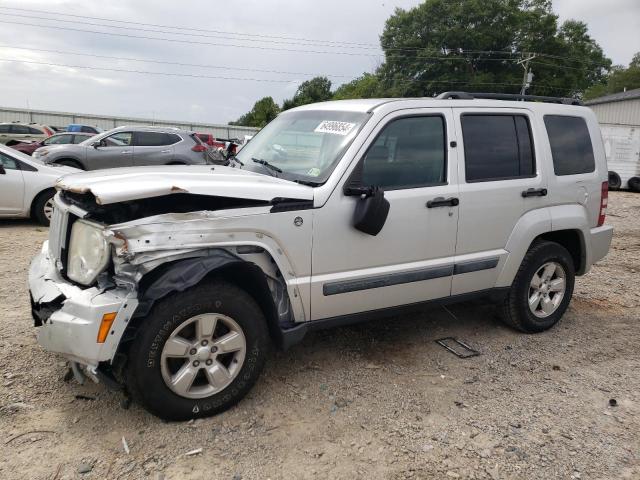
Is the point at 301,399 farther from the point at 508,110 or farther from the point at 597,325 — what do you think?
the point at 597,325

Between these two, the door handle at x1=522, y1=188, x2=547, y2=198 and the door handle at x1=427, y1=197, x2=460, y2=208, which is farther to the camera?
the door handle at x1=522, y1=188, x2=547, y2=198

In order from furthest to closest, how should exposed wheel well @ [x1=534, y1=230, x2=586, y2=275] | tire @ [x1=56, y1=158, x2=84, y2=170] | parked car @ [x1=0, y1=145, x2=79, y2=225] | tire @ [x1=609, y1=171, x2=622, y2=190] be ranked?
tire @ [x1=609, y1=171, x2=622, y2=190] → tire @ [x1=56, y1=158, x2=84, y2=170] → parked car @ [x1=0, y1=145, x2=79, y2=225] → exposed wheel well @ [x1=534, y1=230, x2=586, y2=275]

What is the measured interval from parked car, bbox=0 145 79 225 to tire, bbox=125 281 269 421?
616 cm

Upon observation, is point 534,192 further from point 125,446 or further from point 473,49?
point 473,49

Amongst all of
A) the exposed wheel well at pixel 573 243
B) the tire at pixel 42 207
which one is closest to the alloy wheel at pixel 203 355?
the exposed wheel well at pixel 573 243

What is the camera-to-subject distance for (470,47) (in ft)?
150

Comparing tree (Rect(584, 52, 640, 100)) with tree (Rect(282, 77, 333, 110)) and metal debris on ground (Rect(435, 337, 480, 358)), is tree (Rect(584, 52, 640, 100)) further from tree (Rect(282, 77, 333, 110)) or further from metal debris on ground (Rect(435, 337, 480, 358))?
metal debris on ground (Rect(435, 337, 480, 358))

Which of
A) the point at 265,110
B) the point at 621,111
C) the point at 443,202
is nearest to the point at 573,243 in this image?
the point at 443,202

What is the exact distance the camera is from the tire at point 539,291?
4.43 m

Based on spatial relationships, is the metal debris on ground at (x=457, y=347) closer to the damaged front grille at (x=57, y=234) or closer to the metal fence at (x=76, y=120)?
the damaged front grille at (x=57, y=234)

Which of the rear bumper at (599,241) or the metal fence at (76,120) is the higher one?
the metal fence at (76,120)

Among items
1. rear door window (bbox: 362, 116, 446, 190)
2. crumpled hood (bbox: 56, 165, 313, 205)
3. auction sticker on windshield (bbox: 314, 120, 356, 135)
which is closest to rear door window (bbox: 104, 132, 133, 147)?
crumpled hood (bbox: 56, 165, 313, 205)

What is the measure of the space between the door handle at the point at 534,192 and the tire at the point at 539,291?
0.46m

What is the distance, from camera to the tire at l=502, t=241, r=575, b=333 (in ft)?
14.5
